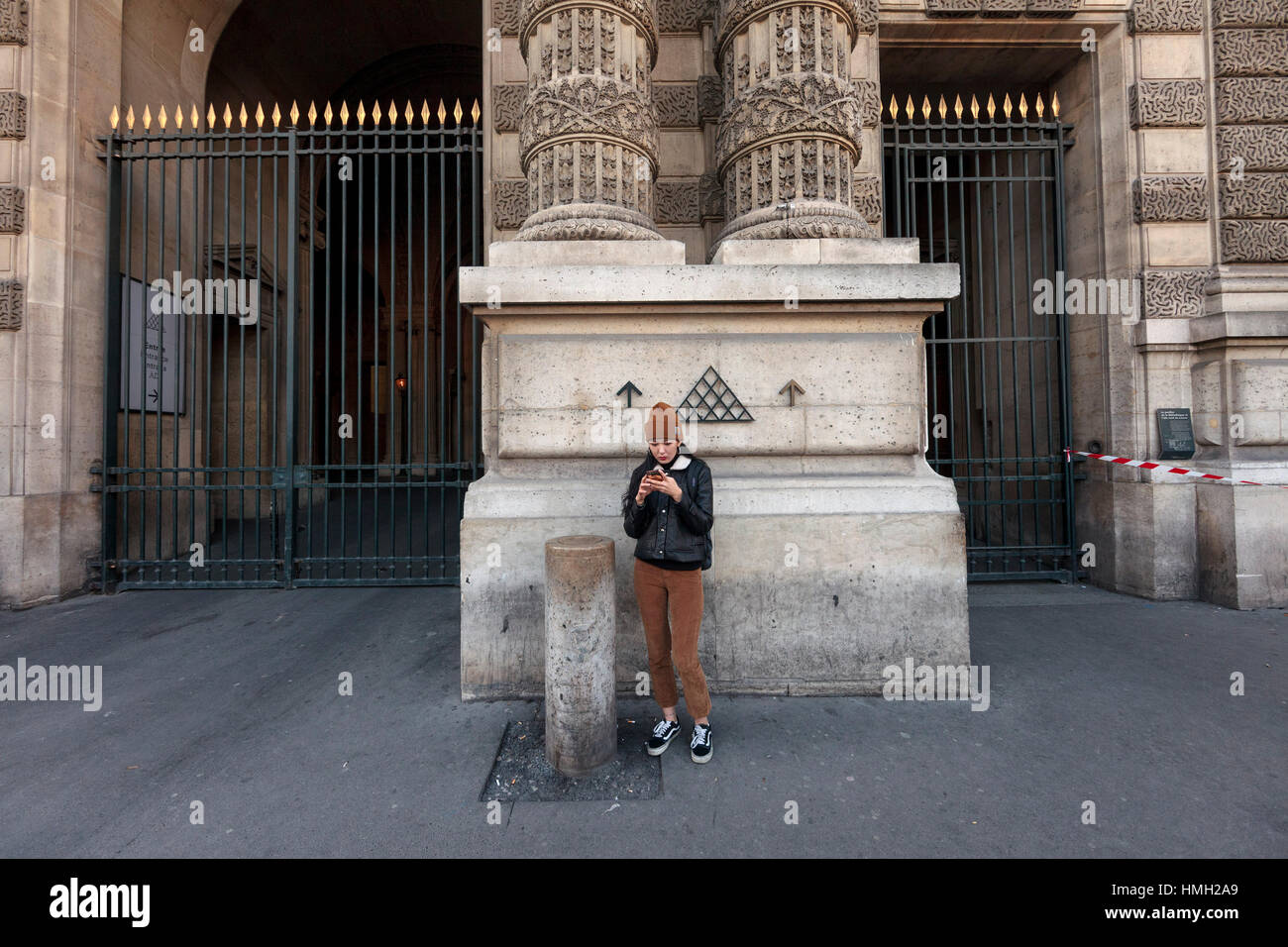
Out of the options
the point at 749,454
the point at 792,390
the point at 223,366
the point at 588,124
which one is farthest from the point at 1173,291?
the point at 223,366

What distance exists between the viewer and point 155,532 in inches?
287

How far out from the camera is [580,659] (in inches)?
119

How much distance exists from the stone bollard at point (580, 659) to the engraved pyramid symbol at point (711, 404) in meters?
1.38

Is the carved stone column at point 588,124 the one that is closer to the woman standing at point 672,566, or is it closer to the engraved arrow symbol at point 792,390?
the engraved arrow symbol at point 792,390

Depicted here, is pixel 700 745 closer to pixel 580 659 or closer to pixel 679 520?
pixel 580 659

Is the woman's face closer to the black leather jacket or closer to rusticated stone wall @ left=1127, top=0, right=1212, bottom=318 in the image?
the black leather jacket

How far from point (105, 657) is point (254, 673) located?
4.77 ft

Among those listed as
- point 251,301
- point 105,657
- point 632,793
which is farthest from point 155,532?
point 632,793

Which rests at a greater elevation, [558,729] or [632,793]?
[558,729]

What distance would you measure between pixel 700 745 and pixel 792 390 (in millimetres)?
2425

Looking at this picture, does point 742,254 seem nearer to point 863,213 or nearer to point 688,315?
point 688,315

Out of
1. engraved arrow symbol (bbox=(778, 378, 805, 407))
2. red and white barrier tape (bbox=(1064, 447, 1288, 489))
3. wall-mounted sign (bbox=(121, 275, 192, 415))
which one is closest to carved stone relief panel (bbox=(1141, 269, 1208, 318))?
red and white barrier tape (bbox=(1064, 447, 1288, 489))

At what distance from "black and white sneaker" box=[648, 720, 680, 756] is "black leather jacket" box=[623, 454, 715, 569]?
93cm

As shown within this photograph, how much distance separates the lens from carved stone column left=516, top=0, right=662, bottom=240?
4.31 meters
